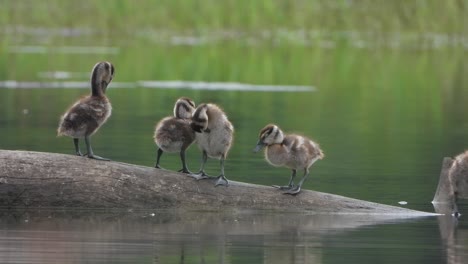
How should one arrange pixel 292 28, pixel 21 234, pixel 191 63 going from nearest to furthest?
pixel 21 234 < pixel 191 63 < pixel 292 28

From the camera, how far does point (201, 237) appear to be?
14.1 meters

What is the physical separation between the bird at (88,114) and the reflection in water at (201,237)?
1044 millimetres

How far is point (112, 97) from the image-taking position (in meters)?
34.0

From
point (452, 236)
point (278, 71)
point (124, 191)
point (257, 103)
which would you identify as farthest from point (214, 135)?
point (278, 71)

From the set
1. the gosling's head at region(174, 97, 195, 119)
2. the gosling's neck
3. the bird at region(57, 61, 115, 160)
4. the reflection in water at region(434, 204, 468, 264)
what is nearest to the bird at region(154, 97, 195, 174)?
the gosling's head at region(174, 97, 195, 119)

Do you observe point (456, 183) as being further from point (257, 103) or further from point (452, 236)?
point (257, 103)

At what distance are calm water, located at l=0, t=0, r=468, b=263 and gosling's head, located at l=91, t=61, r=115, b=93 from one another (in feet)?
5.66

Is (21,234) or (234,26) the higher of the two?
(234,26)

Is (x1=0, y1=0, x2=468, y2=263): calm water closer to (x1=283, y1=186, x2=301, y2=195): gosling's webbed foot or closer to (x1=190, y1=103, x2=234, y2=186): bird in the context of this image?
(x1=283, y1=186, x2=301, y2=195): gosling's webbed foot

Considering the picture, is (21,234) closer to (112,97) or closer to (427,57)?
(112,97)

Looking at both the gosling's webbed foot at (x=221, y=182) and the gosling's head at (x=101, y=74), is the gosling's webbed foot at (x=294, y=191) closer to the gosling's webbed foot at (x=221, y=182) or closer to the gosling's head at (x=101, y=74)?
the gosling's webbed foot at (x=221, y=182)

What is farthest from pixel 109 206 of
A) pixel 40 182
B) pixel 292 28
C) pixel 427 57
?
pixel 292 28

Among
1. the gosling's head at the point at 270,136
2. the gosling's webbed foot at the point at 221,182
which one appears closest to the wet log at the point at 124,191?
the gosling's webbed foot at the point at 221,182

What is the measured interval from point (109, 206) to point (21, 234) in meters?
1.79
